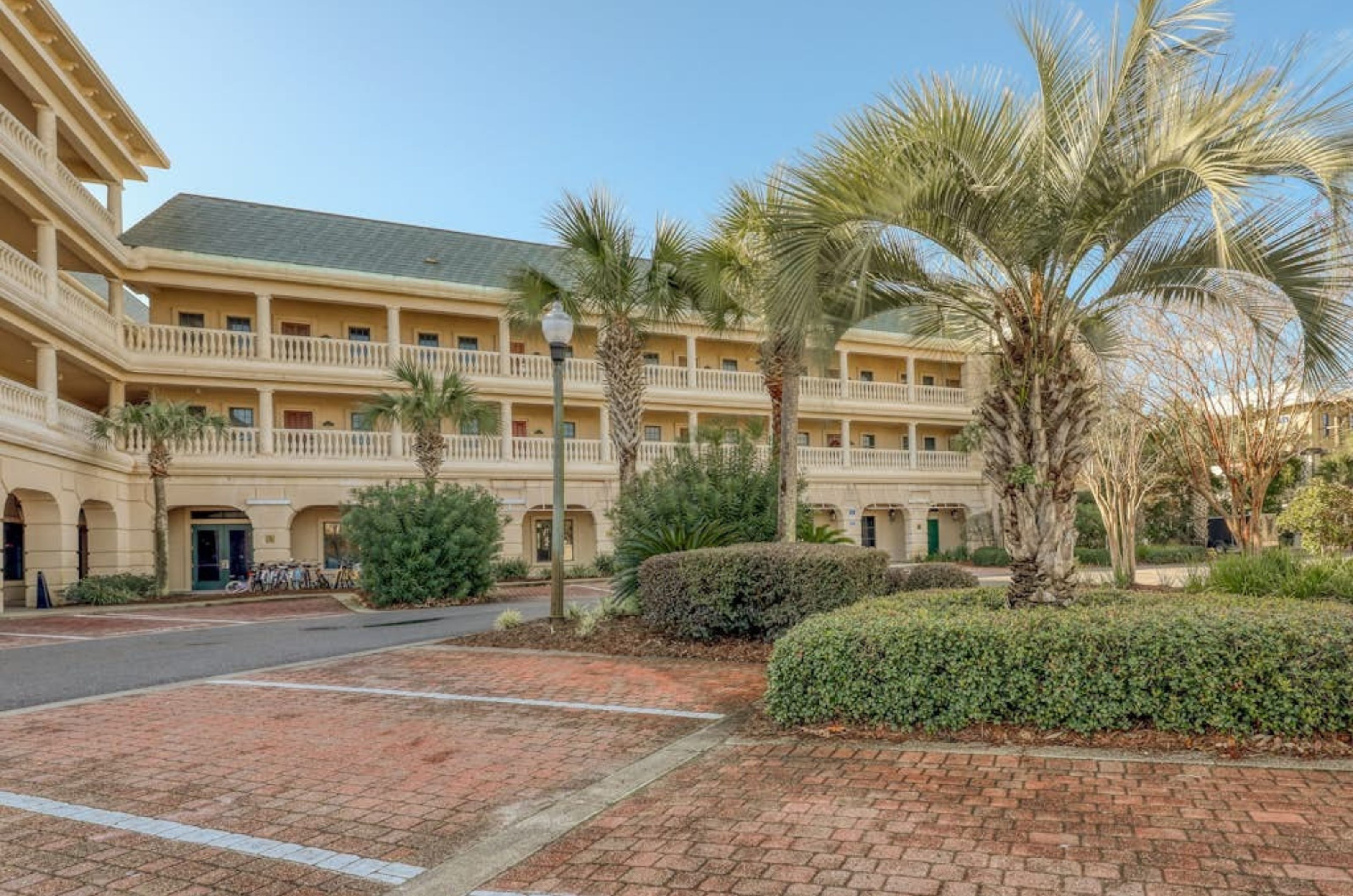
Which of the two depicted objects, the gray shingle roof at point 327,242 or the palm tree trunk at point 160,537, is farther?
the gray shingle roof at point 327,242

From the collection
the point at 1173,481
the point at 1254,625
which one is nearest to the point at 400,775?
the point at 1254,625

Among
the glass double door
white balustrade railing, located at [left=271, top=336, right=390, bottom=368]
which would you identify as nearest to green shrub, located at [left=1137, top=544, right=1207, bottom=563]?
white balustrade railing, located at [left=271, top=336, right=390, bottom=368]

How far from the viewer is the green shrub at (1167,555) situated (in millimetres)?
28781

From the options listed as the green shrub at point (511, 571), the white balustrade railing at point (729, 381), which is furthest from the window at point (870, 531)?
the green shrub at point (511, 571)

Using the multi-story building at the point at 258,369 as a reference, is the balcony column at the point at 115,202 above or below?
above

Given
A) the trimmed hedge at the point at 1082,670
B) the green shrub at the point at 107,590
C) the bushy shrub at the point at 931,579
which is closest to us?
the trimmed hedge at the point at 1082,670

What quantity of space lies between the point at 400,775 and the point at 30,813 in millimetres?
1893

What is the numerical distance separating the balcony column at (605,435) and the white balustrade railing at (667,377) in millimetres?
1823

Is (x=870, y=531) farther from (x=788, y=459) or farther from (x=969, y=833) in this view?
(x=969, y=833)

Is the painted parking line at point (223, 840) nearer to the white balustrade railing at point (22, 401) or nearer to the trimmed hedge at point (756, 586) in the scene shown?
the trimmed hedge at point (756, 586)

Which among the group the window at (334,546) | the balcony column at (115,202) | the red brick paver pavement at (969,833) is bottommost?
the red brick paver pavement at (969,833)

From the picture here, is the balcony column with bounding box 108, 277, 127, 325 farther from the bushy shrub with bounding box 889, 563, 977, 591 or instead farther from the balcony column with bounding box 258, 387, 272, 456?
the bushy shrub with bounding box 889, 563, 977, 591

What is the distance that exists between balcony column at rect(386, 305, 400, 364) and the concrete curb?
73.5 feet

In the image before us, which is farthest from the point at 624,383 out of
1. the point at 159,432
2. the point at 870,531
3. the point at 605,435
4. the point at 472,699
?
the point at 870,531
